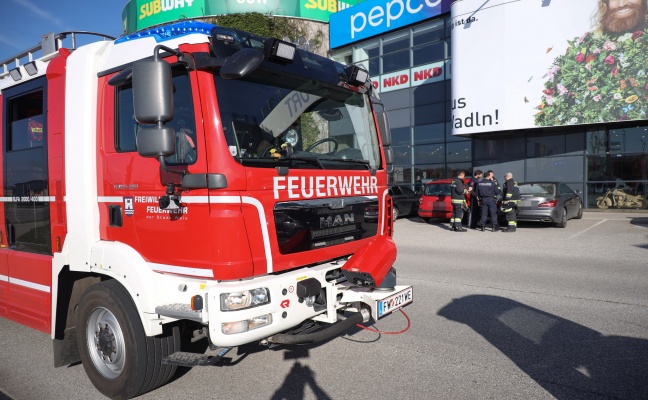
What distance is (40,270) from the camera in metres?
4.14

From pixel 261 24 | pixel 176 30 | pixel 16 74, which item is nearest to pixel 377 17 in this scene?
pixel 261 24

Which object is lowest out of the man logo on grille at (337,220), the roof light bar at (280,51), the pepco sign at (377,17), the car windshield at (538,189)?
the man logo on grille at (337,220)

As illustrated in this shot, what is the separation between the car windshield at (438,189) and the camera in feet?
50.3

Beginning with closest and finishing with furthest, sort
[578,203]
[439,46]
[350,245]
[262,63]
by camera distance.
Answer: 1. [262,63]
2. [350,245]
3. [578,203]
4. [439,46]

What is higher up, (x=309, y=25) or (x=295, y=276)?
(x=309, y=25)

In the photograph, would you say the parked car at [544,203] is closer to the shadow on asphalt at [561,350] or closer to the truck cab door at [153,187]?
the shadow on asphalt at [561,350]

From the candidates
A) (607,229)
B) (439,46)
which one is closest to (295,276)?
(607,229)

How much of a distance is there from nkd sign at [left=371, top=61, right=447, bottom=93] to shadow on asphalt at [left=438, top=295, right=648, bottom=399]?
1621cm

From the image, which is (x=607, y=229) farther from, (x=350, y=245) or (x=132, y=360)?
(x=132, y=360)

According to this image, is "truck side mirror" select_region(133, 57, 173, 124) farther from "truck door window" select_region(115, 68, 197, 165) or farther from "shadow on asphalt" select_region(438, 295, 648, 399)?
"shadow on asphalt" select_region(438, 295, 648, 399)

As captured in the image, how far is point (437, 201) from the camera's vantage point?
15.3 meters

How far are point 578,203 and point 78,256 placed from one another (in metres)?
15.3

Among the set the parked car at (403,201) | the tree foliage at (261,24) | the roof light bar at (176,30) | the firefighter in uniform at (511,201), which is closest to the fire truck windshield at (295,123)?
the roof light bar at (176,30)

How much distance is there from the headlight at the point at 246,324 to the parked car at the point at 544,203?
11725mm
